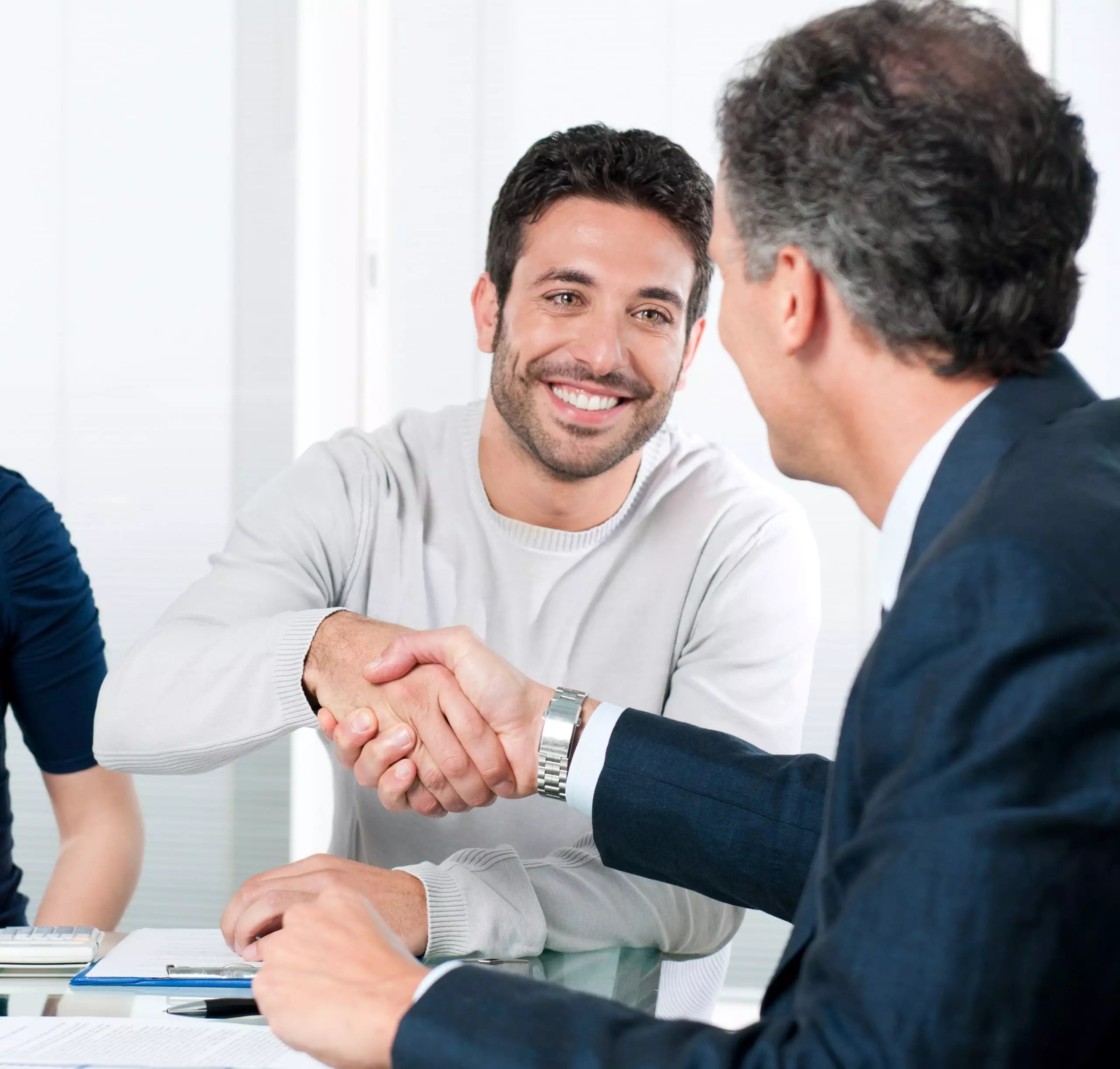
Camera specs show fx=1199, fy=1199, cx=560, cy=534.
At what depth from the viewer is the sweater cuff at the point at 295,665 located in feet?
4.79

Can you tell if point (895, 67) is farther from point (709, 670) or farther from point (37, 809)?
point (37, 809)

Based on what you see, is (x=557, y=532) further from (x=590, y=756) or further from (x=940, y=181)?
(x=940, y=181)

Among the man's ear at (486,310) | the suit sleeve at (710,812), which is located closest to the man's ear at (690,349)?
the man's ear at (486,310)

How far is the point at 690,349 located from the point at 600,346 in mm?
214

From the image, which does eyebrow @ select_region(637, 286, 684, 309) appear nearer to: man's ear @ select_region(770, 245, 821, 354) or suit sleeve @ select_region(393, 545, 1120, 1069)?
man's ear @ select_region(770, 245, 821, 354)

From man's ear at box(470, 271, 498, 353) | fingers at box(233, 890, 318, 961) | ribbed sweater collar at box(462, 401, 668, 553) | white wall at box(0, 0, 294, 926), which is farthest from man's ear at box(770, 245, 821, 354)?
white wall at box(0, 0, 294, 926)

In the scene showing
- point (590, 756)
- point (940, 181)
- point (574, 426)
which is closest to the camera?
point (940, 181)

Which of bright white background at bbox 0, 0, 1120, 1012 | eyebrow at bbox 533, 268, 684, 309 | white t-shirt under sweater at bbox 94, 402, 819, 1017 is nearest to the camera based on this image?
white t-shirt under sweater at bbox 94, 402, 819, 1017

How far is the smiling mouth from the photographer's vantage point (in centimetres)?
182

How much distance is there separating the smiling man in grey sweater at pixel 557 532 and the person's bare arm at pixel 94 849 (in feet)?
0.43

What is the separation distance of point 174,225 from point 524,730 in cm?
224

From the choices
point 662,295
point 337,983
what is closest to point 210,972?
point 337,983

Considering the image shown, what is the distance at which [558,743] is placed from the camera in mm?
1297

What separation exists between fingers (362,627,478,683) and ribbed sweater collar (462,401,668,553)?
0.42 meters
